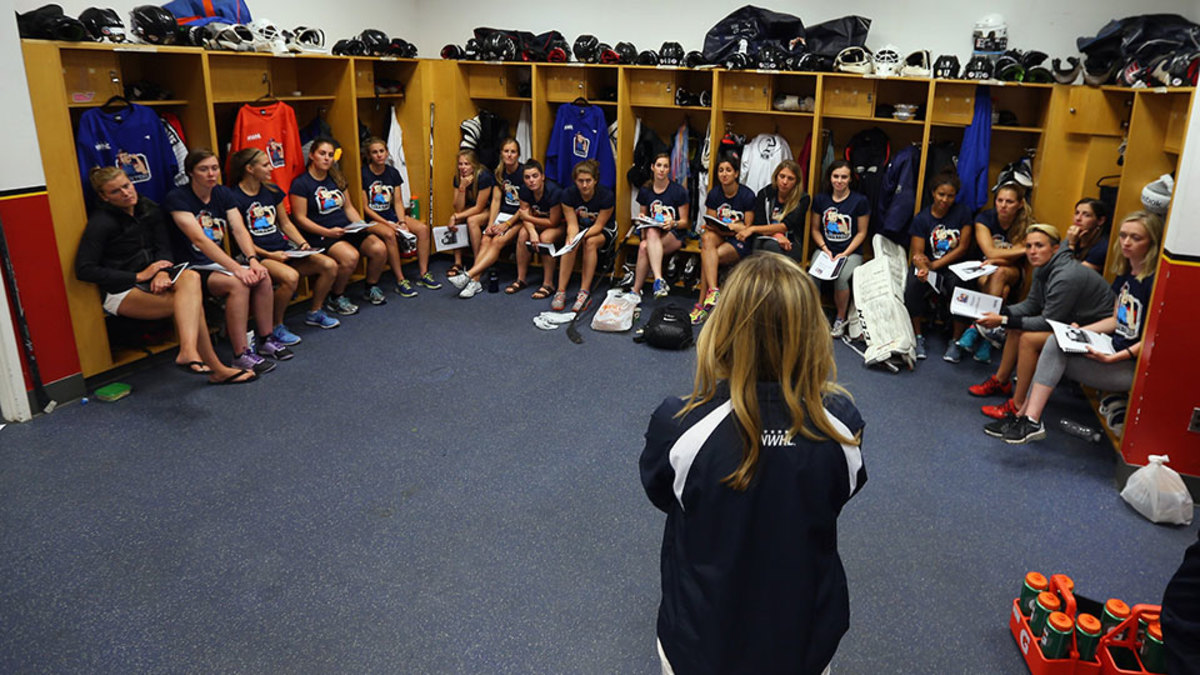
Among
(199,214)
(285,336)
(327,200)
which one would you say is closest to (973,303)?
(285,336)

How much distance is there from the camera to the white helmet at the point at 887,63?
5.34 meters

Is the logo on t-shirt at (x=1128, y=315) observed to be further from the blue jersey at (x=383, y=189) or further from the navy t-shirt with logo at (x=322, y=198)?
the blue jersey at (x=383, y=189)

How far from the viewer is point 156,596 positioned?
2645 millimetres

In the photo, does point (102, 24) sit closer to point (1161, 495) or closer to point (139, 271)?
point (139, 271)

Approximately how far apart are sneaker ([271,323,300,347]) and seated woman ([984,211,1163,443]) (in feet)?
12.5

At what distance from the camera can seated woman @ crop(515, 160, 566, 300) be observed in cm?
599

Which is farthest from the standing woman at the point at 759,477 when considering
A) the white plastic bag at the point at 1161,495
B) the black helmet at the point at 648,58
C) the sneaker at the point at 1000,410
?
the black helmet at the point at 648,58

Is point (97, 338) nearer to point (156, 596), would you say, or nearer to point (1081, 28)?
point (156, 596)

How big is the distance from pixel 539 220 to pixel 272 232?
186cm

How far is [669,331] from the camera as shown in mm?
4984

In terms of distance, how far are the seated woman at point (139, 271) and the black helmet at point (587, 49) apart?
307 cm

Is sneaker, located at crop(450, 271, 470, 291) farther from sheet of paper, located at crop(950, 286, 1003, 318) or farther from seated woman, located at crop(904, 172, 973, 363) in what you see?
sheet of paper, located at crop(950, 286, 1003, 318)

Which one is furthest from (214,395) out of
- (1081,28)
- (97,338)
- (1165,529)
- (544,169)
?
(1081,28)

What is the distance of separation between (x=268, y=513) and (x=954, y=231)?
4.12 meters
